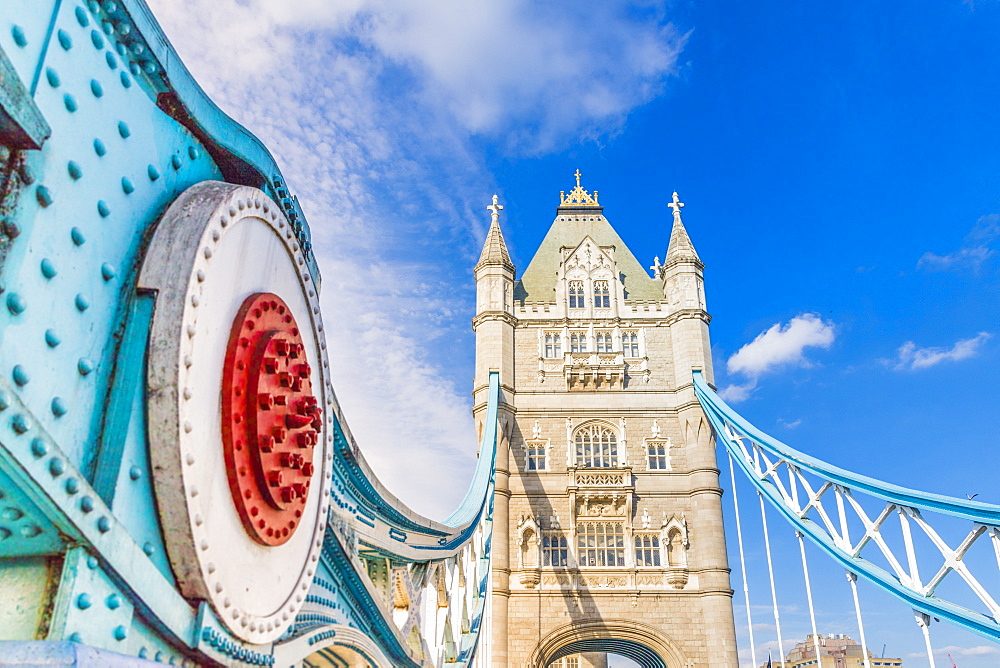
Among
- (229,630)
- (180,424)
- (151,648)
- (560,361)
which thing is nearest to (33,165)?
(180,424)

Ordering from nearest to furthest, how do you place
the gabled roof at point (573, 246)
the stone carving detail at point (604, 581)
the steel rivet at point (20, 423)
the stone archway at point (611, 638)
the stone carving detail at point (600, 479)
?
1. the steel rivet at point (20, 423)
2. the stone archway at point (611, 638)
3. the stone carving detail at point (604, 581)
4. the stone carving detail at point (600, 479)
5. the gabled roof at point (573, 246)

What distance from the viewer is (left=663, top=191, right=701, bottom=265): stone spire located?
79.5 feet

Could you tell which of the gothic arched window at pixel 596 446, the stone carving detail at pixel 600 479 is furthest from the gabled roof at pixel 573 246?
the stone carving detail at pixel 600 479

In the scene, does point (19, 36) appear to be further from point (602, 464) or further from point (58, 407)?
point (602, 464)

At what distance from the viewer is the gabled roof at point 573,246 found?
2494 centimetres

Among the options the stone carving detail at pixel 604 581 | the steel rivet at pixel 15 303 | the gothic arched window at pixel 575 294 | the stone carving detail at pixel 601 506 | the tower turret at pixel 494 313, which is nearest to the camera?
the steel rivet at pixel 15 303

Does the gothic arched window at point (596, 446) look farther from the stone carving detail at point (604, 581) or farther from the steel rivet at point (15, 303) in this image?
the steel rivet at point (15, 303)

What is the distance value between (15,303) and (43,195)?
337 millimetres

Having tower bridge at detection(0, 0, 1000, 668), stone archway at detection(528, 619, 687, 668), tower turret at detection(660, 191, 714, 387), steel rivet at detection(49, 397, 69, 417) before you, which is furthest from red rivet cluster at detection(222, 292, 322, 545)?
tower turret at detection(660, 191, 714, 387)

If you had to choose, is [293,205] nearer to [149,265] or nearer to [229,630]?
[149,265]

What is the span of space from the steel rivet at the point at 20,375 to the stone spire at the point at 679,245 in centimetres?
2324

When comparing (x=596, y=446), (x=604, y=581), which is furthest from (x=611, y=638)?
(x=596, y=446)

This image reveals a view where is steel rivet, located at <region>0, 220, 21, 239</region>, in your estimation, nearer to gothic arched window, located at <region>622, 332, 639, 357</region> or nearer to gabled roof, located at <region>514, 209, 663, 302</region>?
gothic arched window, located at <region>622, 332, 639, 357</region>

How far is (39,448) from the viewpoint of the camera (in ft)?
6.41
